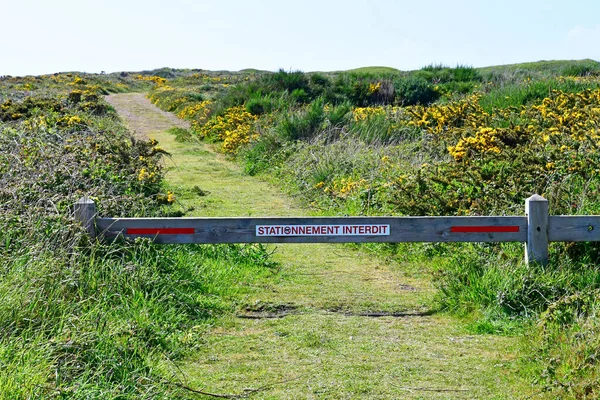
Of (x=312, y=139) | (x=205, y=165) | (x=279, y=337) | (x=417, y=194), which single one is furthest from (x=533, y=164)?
(x=205, y=165)

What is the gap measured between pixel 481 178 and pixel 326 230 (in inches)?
113

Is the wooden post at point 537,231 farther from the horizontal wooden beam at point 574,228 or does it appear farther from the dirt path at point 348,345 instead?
the dirt path at point 348,345

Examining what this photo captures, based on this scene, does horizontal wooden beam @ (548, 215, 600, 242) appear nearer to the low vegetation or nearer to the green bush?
the low vegetation

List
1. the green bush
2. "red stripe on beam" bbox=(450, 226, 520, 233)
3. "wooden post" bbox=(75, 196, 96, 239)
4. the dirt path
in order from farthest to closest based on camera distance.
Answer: the green bush, "red stripe on beam" bbox=(450, 226, 520, 233), "wooden post" bbox=(75, 196, 96, 239), the dirt path

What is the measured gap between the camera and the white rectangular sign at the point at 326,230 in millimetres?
6887

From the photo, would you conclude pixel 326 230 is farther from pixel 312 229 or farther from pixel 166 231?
pixel 166 231

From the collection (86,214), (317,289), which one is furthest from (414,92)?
(86,214)

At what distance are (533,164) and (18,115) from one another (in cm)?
1130

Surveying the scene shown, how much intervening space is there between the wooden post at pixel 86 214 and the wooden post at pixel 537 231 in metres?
4.08

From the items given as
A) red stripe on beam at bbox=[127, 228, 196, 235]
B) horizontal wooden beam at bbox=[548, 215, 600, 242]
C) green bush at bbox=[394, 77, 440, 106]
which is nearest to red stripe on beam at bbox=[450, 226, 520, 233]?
horizontal wooden beam at bbox=[548, 215, 600, 242]

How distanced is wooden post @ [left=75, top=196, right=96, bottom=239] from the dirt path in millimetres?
1544

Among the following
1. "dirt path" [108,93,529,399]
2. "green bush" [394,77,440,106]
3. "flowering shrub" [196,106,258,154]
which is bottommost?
"dirt path" [108,93,529,399]

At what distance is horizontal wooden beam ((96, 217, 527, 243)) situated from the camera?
6883mm

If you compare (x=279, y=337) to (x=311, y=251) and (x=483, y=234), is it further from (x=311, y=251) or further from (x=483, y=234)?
(x=311, y=251)
